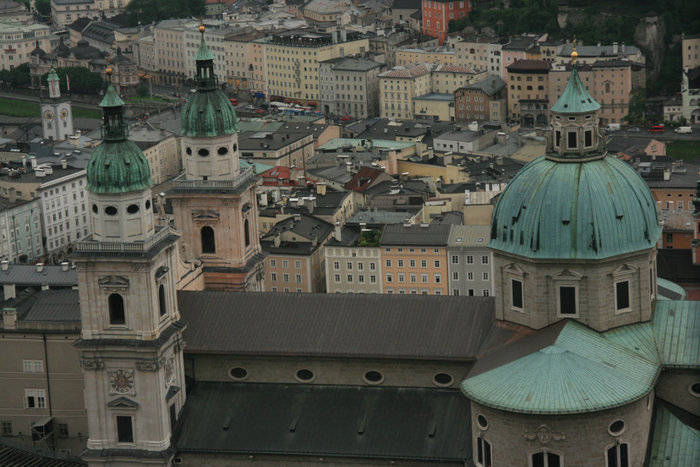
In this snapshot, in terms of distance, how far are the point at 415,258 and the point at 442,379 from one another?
160ft

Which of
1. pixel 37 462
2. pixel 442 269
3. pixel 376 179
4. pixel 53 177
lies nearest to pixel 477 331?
pixel 37 462

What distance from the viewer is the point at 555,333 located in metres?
90.4

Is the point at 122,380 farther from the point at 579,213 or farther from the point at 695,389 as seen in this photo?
the point at 695,389

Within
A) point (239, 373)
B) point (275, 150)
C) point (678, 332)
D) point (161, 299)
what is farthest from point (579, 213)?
point (275, 150)

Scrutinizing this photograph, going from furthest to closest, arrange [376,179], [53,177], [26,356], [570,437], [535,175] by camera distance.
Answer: [53,177], [376,179], [26,356], [535,175], [570,437]

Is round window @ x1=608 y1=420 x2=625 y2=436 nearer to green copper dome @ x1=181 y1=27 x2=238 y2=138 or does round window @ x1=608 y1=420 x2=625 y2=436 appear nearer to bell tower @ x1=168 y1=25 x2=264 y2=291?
bell tower @ x1=168 y1=25 x2=264 y2=291

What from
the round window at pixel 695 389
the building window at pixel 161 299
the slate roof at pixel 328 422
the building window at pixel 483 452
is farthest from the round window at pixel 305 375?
the round window at pixel 695 389

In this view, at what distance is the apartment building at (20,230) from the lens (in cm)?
17125

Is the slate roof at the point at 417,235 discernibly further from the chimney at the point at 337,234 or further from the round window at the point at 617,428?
the round window at the point at 617,428

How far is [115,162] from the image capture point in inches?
3669

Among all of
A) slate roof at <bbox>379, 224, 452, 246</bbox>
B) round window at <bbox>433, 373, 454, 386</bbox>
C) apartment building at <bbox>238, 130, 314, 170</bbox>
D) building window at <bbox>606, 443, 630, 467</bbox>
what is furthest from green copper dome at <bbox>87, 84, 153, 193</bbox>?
apartment building at <bbox>238, 130, 314, 170</bbox>

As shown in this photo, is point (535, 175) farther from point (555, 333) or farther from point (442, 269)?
point (442, 269)

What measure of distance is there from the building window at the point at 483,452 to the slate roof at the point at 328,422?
1665mm

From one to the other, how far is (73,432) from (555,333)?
128ft
